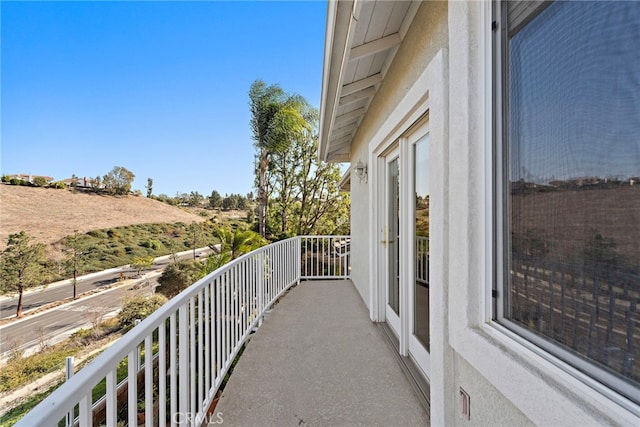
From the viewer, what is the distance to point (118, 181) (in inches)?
919

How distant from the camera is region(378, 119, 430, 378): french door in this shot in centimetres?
258

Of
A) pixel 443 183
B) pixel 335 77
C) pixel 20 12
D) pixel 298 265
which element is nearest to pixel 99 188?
pixel 20 12

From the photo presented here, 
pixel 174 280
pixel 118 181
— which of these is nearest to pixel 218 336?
pixel 174 280

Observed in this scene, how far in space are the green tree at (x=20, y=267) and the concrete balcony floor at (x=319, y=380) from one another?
11.4 metres

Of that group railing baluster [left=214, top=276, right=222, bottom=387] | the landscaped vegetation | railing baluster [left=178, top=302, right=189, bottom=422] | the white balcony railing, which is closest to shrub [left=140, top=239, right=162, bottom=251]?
the landscaped vegetation

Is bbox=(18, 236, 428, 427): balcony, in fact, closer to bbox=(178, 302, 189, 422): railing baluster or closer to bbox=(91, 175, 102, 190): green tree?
bbox=(178, 302, 189, 422): railing baluster

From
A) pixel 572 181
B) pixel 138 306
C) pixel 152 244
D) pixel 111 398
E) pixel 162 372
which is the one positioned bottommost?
pixel 138 306

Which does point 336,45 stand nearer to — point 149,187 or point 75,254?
point 75,254

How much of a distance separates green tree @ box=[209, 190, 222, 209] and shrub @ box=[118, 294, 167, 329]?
1502cm

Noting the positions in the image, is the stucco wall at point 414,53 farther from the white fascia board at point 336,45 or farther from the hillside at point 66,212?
the hillside at point 66,212

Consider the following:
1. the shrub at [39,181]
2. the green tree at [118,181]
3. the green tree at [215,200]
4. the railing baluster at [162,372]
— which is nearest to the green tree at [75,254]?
the shrub at [39,181]

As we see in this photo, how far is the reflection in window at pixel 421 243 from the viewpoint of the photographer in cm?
254

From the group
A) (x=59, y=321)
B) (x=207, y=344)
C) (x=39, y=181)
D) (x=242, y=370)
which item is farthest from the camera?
(x=39, y=181)

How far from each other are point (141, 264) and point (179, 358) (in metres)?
14.8
